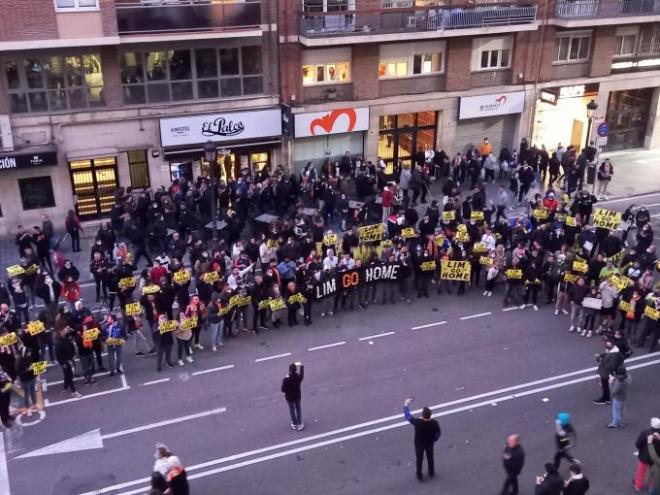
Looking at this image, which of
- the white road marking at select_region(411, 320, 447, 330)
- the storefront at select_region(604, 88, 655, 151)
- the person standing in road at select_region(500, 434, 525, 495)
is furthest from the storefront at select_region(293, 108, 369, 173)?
the person standing in road at select_region(500, 434, 525, 495)

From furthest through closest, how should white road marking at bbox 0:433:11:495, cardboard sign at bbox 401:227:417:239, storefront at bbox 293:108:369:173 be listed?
storefront at bbox 293:108:369:173 < cardboard sign at bbox 401:227:417:239 < white road marking at bbox 0:433:11:495

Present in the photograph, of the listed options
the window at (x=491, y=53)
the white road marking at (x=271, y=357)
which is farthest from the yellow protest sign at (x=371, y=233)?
the window at (x=491, y=53)

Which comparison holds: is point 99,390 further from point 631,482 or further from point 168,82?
point 168,82

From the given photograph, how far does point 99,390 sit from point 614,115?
27.4 metres

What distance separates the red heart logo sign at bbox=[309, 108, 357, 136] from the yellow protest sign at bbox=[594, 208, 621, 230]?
10383mm

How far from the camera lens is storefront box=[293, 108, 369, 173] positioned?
89.9 feet

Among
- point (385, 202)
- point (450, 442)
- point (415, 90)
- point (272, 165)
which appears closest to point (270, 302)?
point (450, 442)

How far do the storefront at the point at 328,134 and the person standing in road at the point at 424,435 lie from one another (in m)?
16.5

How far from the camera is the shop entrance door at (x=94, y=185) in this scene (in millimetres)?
25328

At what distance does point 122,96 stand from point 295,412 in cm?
1494

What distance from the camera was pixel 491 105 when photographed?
3031 cm

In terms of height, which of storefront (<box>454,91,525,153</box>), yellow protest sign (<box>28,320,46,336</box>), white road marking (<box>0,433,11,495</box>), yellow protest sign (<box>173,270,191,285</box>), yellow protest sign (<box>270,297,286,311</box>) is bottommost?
white road marking (<box>0,433,11,495</box>)

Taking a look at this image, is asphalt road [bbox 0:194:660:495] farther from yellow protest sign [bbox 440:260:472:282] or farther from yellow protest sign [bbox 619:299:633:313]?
yellow protest sign [bbox 440:260:472:282]

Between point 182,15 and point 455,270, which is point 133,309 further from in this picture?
point 182,15
